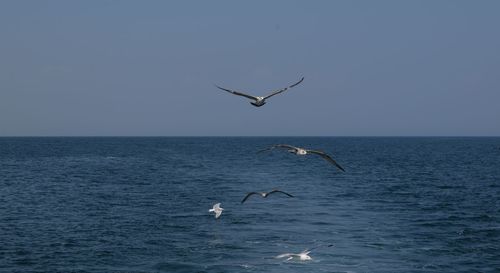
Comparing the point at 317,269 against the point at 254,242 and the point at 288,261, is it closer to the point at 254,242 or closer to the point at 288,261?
the point at 288,261

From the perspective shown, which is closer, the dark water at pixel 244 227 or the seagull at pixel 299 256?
the dark water at pixel 244 227

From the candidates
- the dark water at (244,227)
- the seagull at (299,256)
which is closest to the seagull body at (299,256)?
the seagull at (299,256)

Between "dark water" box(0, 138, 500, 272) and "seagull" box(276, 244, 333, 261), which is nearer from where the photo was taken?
"dark water" box(0, 138, 500, 272)

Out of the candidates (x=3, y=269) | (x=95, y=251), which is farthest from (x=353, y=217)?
(x=3, y=269)

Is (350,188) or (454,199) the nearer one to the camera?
(454,199)

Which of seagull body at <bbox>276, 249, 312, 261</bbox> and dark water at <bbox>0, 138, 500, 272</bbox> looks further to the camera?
seagull body at <bbox>276, 249, 312, 261</bbox>

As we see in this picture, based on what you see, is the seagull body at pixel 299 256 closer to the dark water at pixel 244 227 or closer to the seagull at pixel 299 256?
the seagull at pixel 299 256

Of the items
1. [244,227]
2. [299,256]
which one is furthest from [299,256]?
[244,227]

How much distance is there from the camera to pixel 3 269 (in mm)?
36875

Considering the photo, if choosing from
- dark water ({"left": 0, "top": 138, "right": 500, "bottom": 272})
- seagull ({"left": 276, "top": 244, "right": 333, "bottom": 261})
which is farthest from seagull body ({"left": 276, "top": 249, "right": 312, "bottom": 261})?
dark water ({"left": 0, "top": 138, "right": 500, "bottom": 272})

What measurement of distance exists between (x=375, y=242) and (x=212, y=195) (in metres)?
33.5

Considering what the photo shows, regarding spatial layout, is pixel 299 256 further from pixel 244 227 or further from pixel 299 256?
pixel 244 227

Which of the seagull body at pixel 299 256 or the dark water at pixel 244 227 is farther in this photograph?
the seagull body at pixel 299 256

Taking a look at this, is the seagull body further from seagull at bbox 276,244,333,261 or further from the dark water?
the dark water
